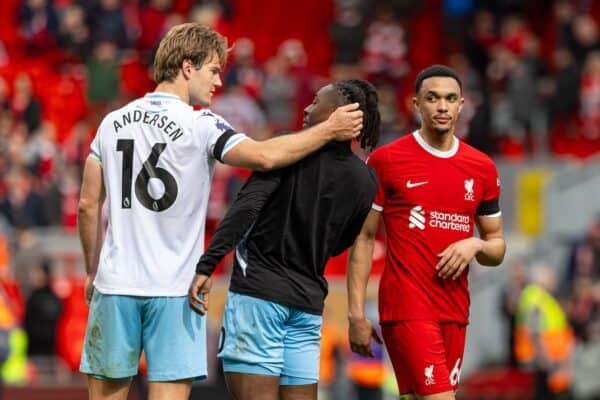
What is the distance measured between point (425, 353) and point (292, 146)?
1.49 metres

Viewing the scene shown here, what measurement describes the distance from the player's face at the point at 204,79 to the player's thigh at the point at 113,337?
40.3 inches

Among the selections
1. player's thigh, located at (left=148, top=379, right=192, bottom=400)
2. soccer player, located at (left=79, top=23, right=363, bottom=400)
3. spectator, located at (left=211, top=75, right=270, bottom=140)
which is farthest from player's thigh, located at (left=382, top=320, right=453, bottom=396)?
spectator, located at (left=211, top=75, right=270, bottom=140)

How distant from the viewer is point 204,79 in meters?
7.62

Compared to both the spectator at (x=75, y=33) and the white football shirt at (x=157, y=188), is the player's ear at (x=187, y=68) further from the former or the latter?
the spectator at (x=75, y=33)

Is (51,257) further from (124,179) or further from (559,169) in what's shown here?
(124,179)

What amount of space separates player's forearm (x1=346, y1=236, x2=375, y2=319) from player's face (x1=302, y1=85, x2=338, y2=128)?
868 mm

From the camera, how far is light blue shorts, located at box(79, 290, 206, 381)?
755 centimetres

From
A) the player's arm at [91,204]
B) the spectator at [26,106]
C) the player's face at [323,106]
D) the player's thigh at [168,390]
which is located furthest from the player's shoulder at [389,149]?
the spectator at [26,106]

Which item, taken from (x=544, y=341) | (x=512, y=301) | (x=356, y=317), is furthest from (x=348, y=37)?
(x=356, y=317)

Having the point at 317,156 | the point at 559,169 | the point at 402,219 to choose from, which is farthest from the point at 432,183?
the point at 559,169

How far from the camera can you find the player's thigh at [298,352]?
7.80 metres

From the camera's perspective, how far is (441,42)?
2681 centimetres

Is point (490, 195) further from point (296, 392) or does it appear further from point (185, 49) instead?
point (185, 49)

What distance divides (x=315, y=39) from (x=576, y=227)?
799 cm
